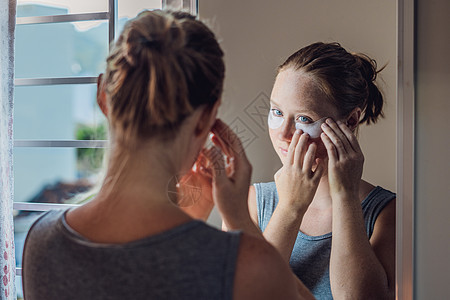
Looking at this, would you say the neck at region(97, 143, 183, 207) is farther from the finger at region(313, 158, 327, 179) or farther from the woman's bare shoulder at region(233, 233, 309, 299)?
the finger at region(313, 158, 327, 179)

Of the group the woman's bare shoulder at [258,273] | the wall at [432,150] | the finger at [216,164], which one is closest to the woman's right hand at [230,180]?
the finger at [216,164]

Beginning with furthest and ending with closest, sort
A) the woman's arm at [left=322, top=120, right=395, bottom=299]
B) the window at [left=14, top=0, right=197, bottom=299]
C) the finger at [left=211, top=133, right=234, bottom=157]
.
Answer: the window at [left=14, top=0, right=197, bottom=299] → the woman's arm at [left=322, top=120, right=395, bottom=299] → the finger at [left=211, top=133, right=234, bottom=157]

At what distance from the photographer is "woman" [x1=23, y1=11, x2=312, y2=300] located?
1.30ft

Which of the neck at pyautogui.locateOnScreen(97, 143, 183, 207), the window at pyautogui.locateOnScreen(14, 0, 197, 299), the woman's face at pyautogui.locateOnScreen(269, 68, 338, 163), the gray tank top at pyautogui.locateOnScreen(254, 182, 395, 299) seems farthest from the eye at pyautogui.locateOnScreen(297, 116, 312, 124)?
the window at pyautogui.locateOnScreen(14, 0, 197, 299)

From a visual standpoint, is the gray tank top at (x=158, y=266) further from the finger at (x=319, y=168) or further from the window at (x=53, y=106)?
the window at (x=53, y=106)

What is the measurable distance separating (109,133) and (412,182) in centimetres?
46

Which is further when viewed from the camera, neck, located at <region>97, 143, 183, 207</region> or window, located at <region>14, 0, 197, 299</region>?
window, located at <region>14, 0, 197, 299</region>

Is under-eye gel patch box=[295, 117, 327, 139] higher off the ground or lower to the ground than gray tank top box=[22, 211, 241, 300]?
higher

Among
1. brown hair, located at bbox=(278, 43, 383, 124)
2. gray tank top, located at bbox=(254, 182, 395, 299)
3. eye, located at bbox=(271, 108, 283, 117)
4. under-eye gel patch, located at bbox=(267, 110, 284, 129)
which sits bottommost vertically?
gray tank top, located at bbox=(254, 182, 395, 299)

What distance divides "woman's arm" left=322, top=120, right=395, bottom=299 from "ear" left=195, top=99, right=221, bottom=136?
0.23 metres

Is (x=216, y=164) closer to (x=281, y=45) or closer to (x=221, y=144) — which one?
(x=221, y=144)

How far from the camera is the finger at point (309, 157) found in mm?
622

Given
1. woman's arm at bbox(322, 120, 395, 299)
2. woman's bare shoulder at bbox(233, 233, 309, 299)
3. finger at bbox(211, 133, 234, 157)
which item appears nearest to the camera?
woman's bare shoulder at bbox(233, 233, 309, 299)

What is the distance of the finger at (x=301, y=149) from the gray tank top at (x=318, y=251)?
0.08m
